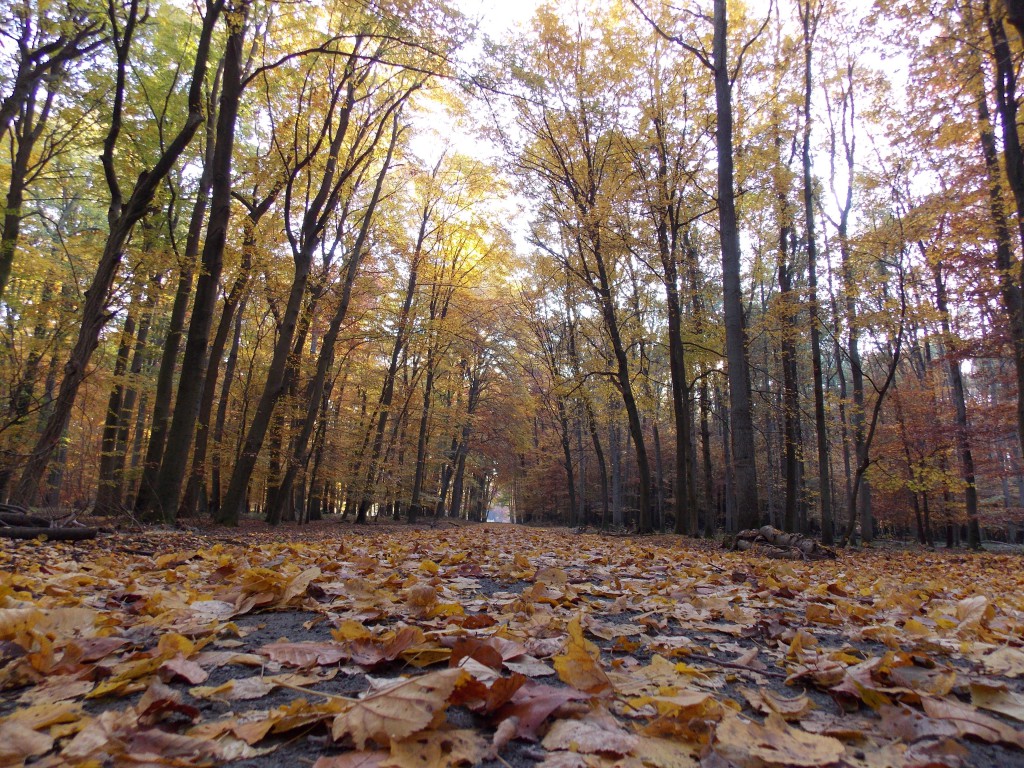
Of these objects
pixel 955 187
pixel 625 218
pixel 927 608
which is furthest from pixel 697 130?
pixel 927 608

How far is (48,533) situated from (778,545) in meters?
8.14

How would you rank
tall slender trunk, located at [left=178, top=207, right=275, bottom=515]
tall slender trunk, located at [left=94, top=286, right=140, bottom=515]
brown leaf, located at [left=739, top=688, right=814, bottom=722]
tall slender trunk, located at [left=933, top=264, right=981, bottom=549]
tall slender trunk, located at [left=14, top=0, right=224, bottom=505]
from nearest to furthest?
brown leaf, located at [left=739, top=688, right=814, bottom=722]
tall slender trunk, located at [left=14, top=0, right=224, bottom=505]
tall slender trunk, located at [left=178, top=207, right=275, bottom=515]
tall slender trunk, located at [left=94, top=286, right=140, bottom=515]
tall slender trunk, located at [left=933, top=264, right=981, bottom=549]

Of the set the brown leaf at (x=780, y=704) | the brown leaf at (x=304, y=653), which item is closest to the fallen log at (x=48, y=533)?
the brown leaf at (x=304, y=653)

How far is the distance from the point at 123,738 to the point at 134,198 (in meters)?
5.96

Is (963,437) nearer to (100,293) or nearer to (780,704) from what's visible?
(780,704)

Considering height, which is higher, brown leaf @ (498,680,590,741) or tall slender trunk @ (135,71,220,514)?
tall slender trunk @ (135,71,220,514)

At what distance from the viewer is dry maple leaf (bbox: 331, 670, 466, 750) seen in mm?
937

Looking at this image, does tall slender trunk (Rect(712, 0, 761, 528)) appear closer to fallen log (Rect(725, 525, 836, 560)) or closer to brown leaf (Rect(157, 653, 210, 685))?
fallen log (Rect(725, 525, 836, 560))

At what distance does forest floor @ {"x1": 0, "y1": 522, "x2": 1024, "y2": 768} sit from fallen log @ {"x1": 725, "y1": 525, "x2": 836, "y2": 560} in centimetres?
485

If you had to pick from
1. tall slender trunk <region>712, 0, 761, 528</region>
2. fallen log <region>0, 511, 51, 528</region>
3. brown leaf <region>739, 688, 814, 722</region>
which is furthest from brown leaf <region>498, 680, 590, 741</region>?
tall slender trunk <region>712, 0, 761, 528</region>

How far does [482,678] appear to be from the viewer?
1250 millimetres

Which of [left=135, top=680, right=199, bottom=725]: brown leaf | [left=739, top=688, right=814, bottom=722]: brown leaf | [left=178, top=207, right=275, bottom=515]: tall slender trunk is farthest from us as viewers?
[left=178, top=207, right=275, bottom=515]: tall slender trunk

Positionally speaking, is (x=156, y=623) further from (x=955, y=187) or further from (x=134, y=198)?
(x=955, y=187)

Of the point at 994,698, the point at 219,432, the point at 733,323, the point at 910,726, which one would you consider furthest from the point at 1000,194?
the point at 219,432
